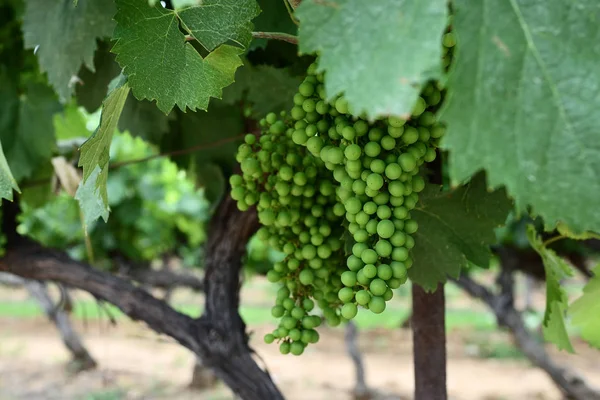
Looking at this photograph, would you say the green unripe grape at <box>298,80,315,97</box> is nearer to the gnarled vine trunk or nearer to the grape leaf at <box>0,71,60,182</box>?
the gnarled vine trunk

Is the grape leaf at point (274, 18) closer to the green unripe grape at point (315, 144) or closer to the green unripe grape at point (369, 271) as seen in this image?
the green unripe grape at point (315, 144)

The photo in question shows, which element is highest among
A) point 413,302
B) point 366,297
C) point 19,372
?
point 19,372

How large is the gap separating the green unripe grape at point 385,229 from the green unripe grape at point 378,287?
52 millimetres

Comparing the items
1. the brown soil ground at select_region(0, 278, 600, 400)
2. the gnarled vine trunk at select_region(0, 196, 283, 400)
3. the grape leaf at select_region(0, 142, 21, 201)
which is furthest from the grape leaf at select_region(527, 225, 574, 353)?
the brown soil ground at select_region(0, 278, 600, 400)

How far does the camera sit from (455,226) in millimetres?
1029

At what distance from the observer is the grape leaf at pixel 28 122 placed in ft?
6.42

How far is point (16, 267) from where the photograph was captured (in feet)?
6.21

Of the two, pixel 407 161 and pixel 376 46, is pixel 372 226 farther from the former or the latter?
pixel 376 46

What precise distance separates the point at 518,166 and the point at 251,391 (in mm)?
1103

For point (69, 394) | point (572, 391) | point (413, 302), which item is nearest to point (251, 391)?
point (413, 302)

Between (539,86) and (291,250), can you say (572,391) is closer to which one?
(291,250)

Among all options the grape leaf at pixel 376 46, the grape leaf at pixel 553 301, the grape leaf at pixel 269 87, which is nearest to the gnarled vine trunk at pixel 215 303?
the grape leaf at pixel 269 87

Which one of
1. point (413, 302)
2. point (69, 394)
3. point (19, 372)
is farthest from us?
point (19, 372)

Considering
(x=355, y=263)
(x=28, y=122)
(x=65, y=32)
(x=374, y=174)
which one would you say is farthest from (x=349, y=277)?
(x=28, y=122)
